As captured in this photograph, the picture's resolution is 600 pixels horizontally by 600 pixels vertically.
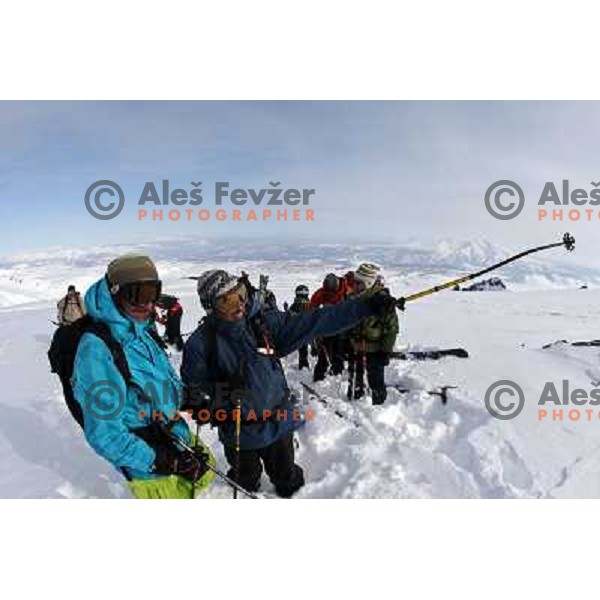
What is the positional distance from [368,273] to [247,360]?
265cm

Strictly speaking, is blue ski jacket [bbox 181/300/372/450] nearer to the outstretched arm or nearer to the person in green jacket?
the outstretched arm

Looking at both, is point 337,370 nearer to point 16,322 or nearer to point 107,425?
point 107,425

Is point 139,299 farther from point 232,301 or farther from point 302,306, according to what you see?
point 302,306

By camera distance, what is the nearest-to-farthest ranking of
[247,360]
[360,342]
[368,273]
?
[247,360]
[368,273]
[360,342]

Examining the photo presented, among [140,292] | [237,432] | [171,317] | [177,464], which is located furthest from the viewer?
[171,317]

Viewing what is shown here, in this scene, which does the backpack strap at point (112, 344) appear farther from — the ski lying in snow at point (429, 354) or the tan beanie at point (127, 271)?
the ski lying in snow at point (429, 354)

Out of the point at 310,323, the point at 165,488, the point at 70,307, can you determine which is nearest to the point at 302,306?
the point at 70,307

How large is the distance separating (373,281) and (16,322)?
16.2 meters

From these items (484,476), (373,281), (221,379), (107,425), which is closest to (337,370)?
(373,281)

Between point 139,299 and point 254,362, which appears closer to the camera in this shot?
point 139,299

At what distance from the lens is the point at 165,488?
2.98m

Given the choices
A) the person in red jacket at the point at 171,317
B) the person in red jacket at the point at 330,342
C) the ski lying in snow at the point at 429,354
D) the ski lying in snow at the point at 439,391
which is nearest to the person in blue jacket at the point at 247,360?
the ski lying in snow at the point at 439,391

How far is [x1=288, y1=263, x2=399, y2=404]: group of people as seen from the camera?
577 centimetres

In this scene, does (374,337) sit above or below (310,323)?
below
